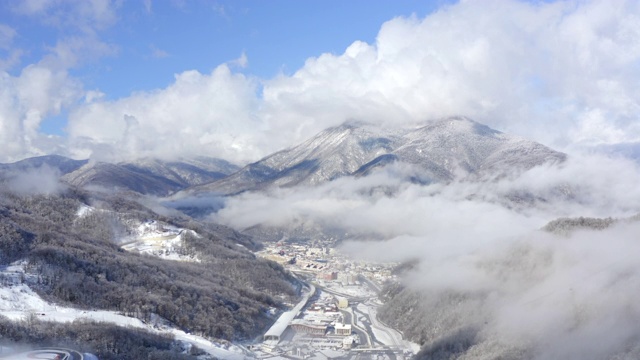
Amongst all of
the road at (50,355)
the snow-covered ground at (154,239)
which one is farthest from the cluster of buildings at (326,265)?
the road at (50,355)

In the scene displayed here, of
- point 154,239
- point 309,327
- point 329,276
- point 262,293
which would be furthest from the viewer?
point 329,276

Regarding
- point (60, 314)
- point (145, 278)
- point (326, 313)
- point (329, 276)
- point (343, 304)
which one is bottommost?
point (326, 313)

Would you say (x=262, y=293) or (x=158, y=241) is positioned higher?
(x=158, y=241)

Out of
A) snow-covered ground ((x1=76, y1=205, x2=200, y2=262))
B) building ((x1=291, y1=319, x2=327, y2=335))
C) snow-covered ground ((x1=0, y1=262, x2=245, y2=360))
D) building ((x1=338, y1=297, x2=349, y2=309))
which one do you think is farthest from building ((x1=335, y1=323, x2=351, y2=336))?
snow-covered ground ((x1=76, y1=205, x2=200, y2=262))

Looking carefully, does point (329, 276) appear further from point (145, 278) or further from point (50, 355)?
point (50, 355)

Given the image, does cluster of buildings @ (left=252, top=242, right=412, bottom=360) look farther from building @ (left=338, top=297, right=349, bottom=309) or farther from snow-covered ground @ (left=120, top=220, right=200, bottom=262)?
snow-covered ground @ (left=120, top=220, right=200, bottom=262)

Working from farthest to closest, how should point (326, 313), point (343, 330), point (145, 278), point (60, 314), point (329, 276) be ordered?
point (329, 276)
point (326, 313)
point (145, 278)
point (343, 330)
point (60, 314)

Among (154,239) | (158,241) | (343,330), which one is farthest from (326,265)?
(343,330)
